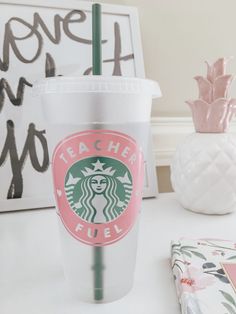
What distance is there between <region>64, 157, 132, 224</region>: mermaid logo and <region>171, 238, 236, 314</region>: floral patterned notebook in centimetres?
9

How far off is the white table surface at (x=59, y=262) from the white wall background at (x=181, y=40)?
285 millimetres

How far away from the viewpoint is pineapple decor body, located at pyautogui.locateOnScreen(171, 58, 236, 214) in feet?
1.63

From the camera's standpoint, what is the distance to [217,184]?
1.63 feet

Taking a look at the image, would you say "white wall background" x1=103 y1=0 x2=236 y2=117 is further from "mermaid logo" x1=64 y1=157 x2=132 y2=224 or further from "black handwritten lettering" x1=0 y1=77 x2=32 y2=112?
"mermaid logo" x1=64 y1=157 x2=132 y2=224

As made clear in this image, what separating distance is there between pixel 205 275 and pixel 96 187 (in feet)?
0.44

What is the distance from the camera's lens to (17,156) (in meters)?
0.52

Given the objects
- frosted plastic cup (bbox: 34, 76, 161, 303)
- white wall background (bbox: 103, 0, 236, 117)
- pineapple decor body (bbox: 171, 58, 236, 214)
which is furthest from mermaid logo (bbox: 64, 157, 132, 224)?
white wall background (bbox: 103, 0, 236, 117)

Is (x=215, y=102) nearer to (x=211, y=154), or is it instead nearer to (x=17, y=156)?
(x=211, y=154)

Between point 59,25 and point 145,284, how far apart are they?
1.58ft

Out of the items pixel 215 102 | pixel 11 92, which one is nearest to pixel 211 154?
pixel 215 102

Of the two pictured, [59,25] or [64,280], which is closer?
[64,280]

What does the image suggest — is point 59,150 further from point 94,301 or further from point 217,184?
point 217,184

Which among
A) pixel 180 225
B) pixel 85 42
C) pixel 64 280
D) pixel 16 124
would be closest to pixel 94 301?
pixel 64 280

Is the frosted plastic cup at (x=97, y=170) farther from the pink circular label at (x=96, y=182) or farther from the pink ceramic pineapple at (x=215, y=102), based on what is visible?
the pink ceramic pineapple at (x=215, y=102)
